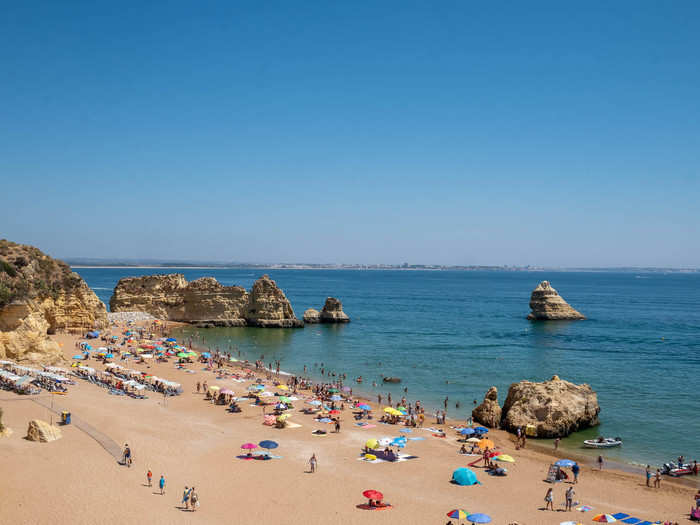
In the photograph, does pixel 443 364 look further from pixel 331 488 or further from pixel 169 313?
pixel 169 313

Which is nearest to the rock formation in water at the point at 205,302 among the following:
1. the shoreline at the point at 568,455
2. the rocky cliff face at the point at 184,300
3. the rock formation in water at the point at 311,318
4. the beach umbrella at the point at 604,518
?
the rocky cliff face at the point at 184,300

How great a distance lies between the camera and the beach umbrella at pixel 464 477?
21281 millimetres

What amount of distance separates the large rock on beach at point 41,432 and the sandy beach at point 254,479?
47 centimetres

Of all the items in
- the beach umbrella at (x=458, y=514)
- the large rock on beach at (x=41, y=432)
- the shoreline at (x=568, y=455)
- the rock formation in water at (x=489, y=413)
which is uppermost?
the large rock on beach at (x=41, y=432)

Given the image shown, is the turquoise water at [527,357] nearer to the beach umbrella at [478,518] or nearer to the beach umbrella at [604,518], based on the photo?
the beach umbrella at [604,518]

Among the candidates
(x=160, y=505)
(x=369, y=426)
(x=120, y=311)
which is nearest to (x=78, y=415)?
(x=160, y=505)

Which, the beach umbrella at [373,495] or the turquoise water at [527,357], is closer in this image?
the beach umbrella at [373,495]

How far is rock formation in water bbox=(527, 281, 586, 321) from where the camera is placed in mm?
86312

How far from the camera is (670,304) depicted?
12131 centimetres

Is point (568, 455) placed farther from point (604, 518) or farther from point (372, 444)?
point (372, 444)

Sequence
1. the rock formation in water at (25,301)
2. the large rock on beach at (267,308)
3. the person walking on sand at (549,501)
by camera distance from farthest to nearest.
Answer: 1. the large rock on beach at (267,308)
2. the rock formation in water at (25,301)
3. the person walking on sand at (549,501)

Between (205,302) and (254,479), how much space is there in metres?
54.5

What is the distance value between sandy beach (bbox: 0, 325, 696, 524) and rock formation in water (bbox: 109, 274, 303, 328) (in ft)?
142

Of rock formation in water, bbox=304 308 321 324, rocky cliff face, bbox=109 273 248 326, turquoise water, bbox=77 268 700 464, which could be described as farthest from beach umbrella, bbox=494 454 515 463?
rock formation in water, bbox=304 308 321 324
